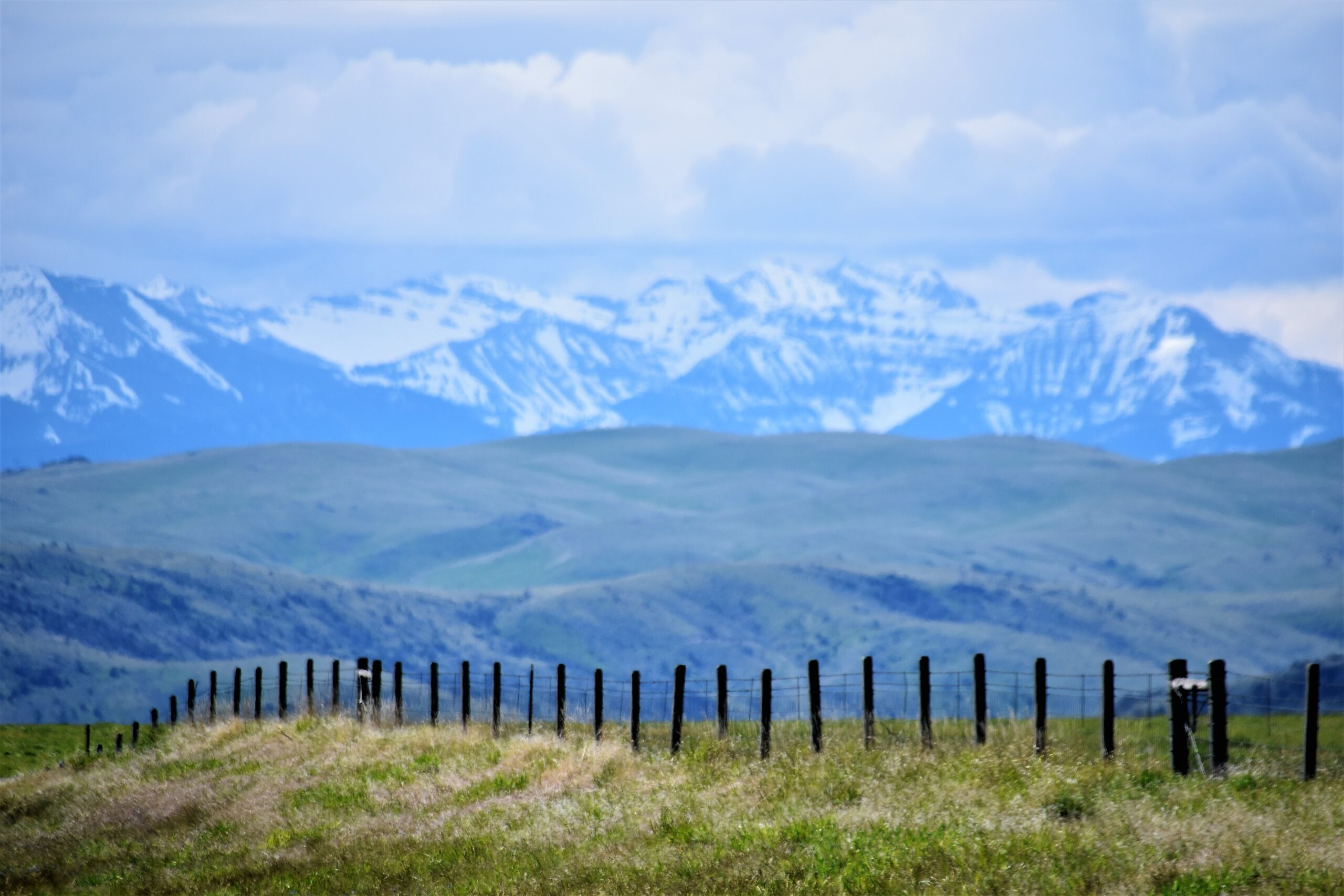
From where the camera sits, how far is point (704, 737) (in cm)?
2958

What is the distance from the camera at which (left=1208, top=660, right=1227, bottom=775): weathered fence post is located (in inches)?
890

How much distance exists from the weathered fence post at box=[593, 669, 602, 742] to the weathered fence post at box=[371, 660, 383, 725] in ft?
27.5

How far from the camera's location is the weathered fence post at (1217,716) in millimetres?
22594

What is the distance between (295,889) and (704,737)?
10238 mm

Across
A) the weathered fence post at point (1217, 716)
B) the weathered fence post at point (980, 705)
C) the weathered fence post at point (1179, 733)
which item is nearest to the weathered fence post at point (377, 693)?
the weathered fence post at point (980, 705)

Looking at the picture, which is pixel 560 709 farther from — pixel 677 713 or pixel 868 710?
pixel 868 710

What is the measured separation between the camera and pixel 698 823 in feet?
71.1

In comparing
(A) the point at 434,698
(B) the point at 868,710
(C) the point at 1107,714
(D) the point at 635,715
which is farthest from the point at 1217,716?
(A) the point at 434,698

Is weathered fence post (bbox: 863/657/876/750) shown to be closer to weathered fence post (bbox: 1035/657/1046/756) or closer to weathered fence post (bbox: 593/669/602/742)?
weathered fence post (bbox: 1035/657/1046/756)

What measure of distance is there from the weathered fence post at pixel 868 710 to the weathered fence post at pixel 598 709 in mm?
5193

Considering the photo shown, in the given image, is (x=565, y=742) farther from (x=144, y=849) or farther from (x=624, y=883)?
(x=624, y=883)

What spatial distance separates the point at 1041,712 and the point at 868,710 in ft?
10.6

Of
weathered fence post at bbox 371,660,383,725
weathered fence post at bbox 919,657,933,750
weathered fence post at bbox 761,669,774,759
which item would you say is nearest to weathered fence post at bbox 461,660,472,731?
weathered fence post at bbox 371,660,383,725

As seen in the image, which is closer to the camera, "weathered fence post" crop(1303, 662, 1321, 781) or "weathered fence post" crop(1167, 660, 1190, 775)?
"weathered fence post" crop(1303, 662, 1321, 781)
